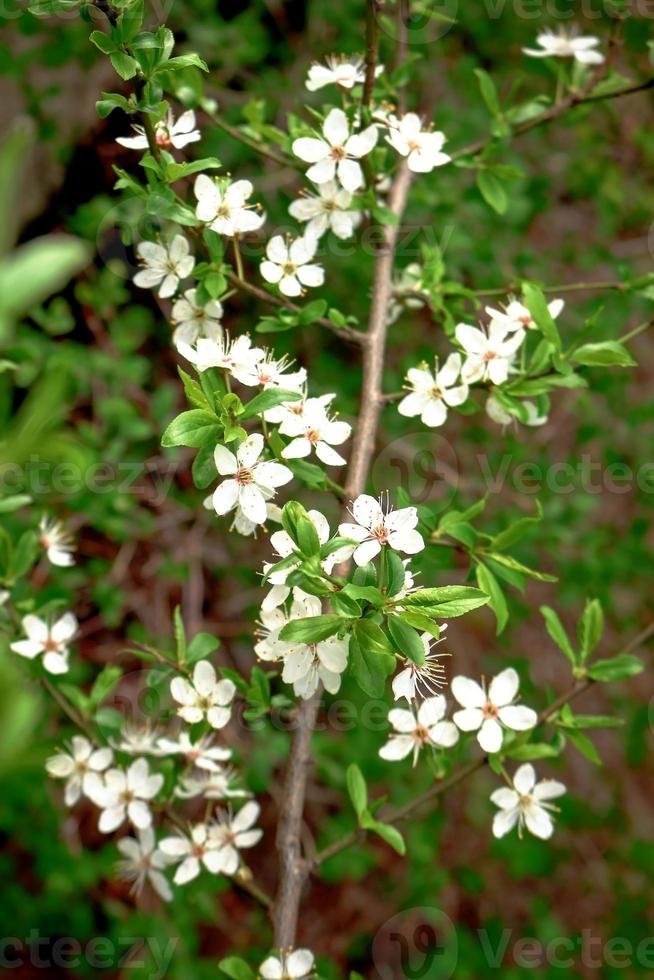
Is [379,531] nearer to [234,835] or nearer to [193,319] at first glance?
[193,319]

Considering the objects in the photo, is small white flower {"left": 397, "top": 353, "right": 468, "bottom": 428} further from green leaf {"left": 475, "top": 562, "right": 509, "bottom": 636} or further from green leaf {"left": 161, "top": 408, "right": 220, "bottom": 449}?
green leaf {"left": 161, "top": 408, "right": 220, "bottom": 449}

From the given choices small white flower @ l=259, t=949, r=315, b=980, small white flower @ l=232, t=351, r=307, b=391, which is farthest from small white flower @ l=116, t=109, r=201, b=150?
small white flower @ l=259, t=949, r=315, b=980

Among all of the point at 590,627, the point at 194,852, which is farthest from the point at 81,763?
the point at 590,627

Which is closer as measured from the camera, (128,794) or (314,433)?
(314,433)

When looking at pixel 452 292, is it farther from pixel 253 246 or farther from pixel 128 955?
pixel 128 955

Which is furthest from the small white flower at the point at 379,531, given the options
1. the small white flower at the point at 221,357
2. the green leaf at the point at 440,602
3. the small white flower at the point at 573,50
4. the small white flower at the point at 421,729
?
the small white flower at the point at 573,50

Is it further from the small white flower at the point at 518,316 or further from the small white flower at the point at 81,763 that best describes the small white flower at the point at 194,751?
the small white flower at the point at 518,316
